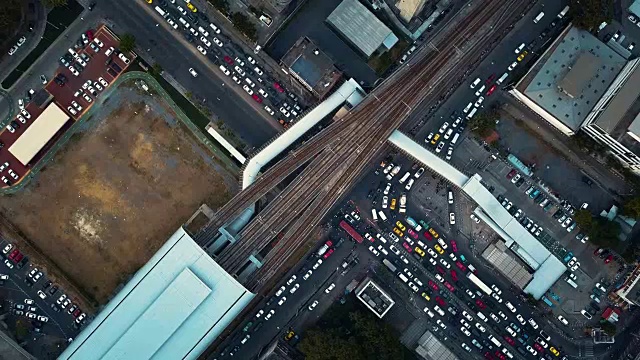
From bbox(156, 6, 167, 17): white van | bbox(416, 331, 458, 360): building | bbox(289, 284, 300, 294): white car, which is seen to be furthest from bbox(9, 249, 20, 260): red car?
bbox(416, 331, 458, 360): building

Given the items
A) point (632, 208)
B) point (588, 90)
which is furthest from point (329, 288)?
point (588, 90)

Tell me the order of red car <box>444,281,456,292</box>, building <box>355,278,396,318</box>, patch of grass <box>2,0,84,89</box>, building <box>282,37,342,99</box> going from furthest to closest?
1. red car <box>444,281,456,292</box>
2. patch of grass <box>2,0,84,89</box>
3. building <box>282,37,342,99</box>
4. building <box>355,278,396,318</box>

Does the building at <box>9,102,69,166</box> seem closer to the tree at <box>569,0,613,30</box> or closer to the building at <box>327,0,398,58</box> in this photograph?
the building at <box>327,0,398,58</box>

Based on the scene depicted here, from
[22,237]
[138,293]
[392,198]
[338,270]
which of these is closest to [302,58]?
[392,198]

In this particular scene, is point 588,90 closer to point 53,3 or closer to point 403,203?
point 403,203

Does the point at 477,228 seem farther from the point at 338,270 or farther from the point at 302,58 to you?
the point at 302,58

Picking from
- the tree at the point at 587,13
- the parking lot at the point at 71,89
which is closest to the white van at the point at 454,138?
the tree at the point at 587,13
